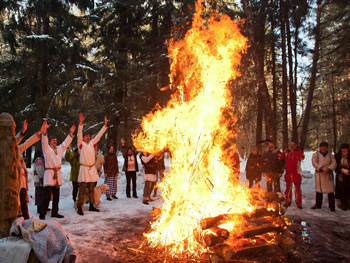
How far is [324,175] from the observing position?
8523mm

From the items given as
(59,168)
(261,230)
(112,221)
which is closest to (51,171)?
(59,168)

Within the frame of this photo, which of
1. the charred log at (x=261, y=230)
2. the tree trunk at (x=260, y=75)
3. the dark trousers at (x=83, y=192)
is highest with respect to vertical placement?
the tree trunk at (x=260, y=75)

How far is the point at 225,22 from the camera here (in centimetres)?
685

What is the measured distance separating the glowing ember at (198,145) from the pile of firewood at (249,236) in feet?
0.68

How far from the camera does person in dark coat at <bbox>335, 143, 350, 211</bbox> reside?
8445mm

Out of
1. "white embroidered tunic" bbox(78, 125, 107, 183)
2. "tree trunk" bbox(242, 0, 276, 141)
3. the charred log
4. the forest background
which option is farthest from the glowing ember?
the forest background

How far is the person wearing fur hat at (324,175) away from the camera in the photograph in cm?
843

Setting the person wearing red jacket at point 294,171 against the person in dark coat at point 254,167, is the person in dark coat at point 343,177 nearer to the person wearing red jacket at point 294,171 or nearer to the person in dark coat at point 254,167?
the person wearing red jacket at point 294,171

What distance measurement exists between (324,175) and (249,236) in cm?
485

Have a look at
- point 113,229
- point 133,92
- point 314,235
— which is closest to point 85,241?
point 113,229

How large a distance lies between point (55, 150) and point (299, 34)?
573 inches

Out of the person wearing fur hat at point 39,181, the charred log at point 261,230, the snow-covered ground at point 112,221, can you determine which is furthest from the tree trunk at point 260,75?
the person wearing fur hat at point 39,181

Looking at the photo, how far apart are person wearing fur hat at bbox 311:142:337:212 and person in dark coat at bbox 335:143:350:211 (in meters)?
0.24

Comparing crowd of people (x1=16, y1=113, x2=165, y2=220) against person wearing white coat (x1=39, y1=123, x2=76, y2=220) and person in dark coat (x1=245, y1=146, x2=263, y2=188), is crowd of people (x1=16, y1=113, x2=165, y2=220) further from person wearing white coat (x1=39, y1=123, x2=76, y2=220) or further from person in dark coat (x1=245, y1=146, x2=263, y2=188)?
person in dark coat (x1=245, y1=146, x2=263, y2=188)
